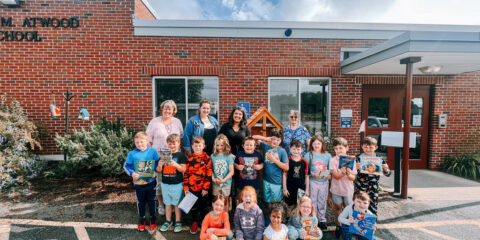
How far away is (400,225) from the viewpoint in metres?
3.53

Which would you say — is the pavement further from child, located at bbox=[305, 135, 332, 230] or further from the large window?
the large window

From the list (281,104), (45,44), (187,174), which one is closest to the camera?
(187,174)

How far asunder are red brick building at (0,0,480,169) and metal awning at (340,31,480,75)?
444 millimetres

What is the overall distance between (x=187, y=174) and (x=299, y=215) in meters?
1.61

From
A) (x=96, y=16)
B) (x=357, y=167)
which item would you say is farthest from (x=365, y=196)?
(x=96, y=16)

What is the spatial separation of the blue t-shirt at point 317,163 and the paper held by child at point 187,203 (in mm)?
1699

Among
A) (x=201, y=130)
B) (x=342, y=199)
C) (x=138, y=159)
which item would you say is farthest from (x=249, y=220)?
(x=138, y=159)

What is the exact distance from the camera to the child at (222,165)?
332 cm

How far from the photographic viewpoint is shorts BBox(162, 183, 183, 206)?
3.33 metres

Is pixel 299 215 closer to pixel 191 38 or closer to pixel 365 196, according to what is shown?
pixel 365 196

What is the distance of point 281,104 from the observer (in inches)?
248

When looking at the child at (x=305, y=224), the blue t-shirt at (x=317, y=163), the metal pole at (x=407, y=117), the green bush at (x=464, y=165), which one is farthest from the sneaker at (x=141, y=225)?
the green bush at (x=464, y=165)

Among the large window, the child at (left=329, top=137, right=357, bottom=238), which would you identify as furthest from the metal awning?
the child at (left=329, top=137, right=357, bottom=238)

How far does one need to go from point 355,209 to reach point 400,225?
1291mm
